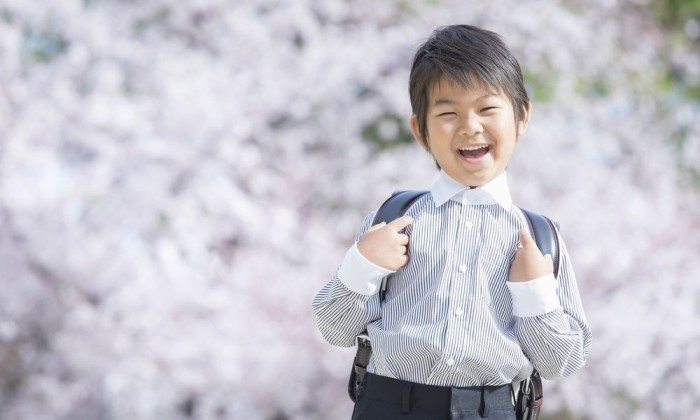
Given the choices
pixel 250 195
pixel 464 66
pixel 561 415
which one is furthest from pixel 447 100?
pixel 561 415

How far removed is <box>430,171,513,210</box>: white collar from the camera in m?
1.92

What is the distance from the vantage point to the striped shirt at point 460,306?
1.80m

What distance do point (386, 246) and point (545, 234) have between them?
314mm

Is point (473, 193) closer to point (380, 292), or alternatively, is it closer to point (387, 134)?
point (380, 292)

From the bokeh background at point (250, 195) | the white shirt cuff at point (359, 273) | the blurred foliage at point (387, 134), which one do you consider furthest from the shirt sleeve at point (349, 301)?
the blurred foliage at point (387, 134)

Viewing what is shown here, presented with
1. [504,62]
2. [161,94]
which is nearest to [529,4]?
[161,94]

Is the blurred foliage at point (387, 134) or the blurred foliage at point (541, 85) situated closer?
the blurred foliage at point (387, 134)

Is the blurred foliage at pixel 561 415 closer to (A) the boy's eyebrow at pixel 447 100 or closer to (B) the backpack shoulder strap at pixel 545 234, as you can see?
(B) the backpack shoulder strap at pixel 545 234

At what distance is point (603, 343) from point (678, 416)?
93 centimetres

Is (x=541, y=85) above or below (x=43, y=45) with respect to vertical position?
above

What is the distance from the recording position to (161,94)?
21.8 ft

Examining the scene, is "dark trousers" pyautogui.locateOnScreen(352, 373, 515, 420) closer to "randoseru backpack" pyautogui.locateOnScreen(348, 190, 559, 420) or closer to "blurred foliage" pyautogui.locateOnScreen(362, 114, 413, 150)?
"randoseru backpack" pyautogui.locateOnScreen(348, 190, 559, 420)

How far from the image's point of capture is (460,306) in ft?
6.02

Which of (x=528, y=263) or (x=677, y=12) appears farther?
(x=677, y=12)
